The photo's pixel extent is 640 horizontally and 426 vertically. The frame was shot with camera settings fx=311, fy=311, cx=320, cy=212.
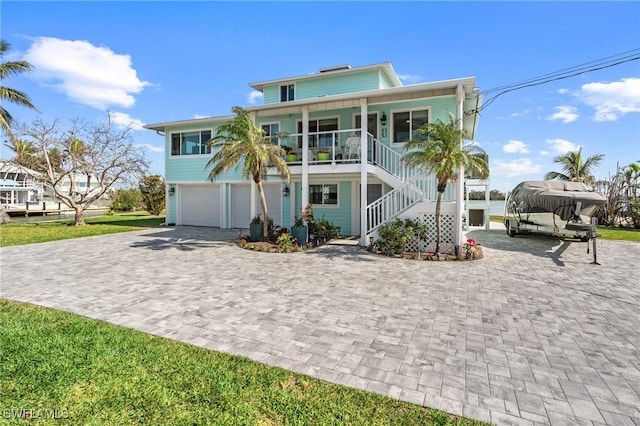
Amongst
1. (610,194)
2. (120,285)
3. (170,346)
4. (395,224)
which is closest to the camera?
(170,346)

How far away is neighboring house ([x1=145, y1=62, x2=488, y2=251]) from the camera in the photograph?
1057 centimetres

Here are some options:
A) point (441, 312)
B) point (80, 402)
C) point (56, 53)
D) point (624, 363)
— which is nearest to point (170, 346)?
point (80, 402)

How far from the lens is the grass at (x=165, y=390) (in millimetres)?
2543

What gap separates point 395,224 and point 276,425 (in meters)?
8.12

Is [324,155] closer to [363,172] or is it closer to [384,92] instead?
[363,172]

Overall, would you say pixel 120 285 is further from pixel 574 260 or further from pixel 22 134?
pixel 22 134

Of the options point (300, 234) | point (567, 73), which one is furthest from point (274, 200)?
point (567, 73)

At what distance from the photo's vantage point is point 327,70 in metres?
15.6

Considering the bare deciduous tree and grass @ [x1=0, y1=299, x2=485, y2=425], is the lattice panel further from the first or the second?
the bare deciduous tree

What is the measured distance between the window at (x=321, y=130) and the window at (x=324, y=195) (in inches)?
83.7

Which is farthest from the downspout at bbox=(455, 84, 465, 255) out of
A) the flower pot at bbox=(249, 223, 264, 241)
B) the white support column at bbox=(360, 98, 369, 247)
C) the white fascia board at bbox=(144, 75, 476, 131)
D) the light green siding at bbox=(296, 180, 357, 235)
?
the flower pot at bbox=(249, 223, 264, 241)

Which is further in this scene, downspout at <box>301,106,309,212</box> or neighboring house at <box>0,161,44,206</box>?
neighboring house at <box>0,161,44,206</box>

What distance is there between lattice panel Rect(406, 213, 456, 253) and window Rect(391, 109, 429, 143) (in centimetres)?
389

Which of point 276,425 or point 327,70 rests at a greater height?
point 327,70
